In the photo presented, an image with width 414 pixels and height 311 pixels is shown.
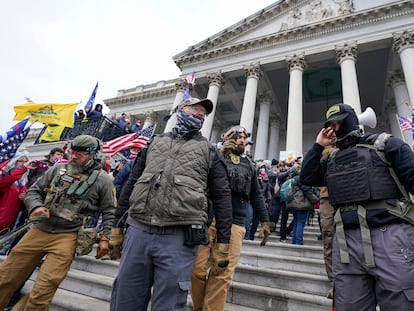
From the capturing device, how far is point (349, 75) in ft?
43.9

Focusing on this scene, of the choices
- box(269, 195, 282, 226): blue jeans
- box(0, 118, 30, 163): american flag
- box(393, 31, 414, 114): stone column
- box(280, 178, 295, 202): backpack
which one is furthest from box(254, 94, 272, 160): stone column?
box(0, 118, 30, 163): american flag

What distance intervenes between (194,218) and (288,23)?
20.1 m

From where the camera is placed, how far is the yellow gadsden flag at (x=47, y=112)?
9.50m

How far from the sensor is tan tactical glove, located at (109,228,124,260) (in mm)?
2188

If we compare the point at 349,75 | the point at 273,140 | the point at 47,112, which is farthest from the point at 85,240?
the point at 273,140

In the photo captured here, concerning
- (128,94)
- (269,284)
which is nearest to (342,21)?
(269,284)

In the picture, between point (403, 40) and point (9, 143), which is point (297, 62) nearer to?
point (403, 40)

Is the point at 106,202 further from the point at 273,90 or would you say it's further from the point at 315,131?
the point at 315,131

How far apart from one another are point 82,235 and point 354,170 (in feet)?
9.15

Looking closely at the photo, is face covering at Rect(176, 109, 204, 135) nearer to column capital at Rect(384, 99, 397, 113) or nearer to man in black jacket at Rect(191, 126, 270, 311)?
man in black jacket at Rect(191, 126, 270, 311)

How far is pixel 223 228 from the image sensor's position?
2107 millimetres

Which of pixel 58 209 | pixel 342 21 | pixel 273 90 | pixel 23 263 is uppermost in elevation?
pixel 342 21

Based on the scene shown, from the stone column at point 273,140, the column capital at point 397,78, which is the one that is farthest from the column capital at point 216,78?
the column capital at point 397,78

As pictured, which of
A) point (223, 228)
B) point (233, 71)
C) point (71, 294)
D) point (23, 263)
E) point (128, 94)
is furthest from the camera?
point (128, 94)
